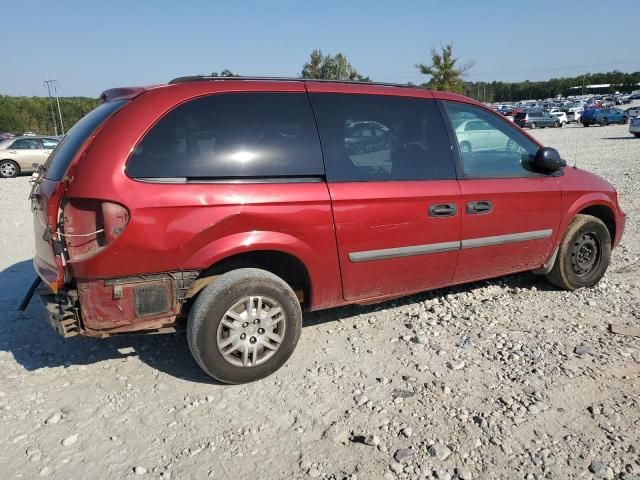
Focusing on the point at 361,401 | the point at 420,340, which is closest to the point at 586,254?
the point at 420,340

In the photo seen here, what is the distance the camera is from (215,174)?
3062 millimetres

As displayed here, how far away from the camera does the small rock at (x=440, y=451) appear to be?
2.58 m

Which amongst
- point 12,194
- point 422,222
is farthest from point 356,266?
point 12,194

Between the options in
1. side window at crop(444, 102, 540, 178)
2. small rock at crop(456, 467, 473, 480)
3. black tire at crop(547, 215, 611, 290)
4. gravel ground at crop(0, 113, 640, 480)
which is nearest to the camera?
small rock at crop(456, 467, 473, 480)

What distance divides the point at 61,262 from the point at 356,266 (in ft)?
6.13

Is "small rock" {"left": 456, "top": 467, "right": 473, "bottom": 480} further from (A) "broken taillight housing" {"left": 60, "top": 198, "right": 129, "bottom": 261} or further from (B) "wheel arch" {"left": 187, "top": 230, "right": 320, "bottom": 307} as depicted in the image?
(A) "broken taillight housing" {"left": 60, "top": 198, "right": 129, "bottom": 261}

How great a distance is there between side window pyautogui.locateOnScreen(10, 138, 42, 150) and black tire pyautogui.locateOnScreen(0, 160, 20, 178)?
58cm

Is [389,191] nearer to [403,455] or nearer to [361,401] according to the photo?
[361,401]

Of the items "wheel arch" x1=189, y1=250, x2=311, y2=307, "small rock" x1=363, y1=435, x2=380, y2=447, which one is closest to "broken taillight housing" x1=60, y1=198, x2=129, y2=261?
"wheel arch" x1=189, y1=250, x2=311, y2=307

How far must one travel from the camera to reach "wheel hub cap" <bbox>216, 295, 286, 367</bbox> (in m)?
3.16

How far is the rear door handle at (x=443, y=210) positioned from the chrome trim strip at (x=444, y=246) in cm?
23

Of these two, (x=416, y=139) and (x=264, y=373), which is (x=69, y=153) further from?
(x=416, y=139)

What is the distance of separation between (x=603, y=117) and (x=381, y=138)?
143 ft

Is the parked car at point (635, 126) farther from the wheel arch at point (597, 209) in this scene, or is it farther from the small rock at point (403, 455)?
the small rock at point (403, 455)
